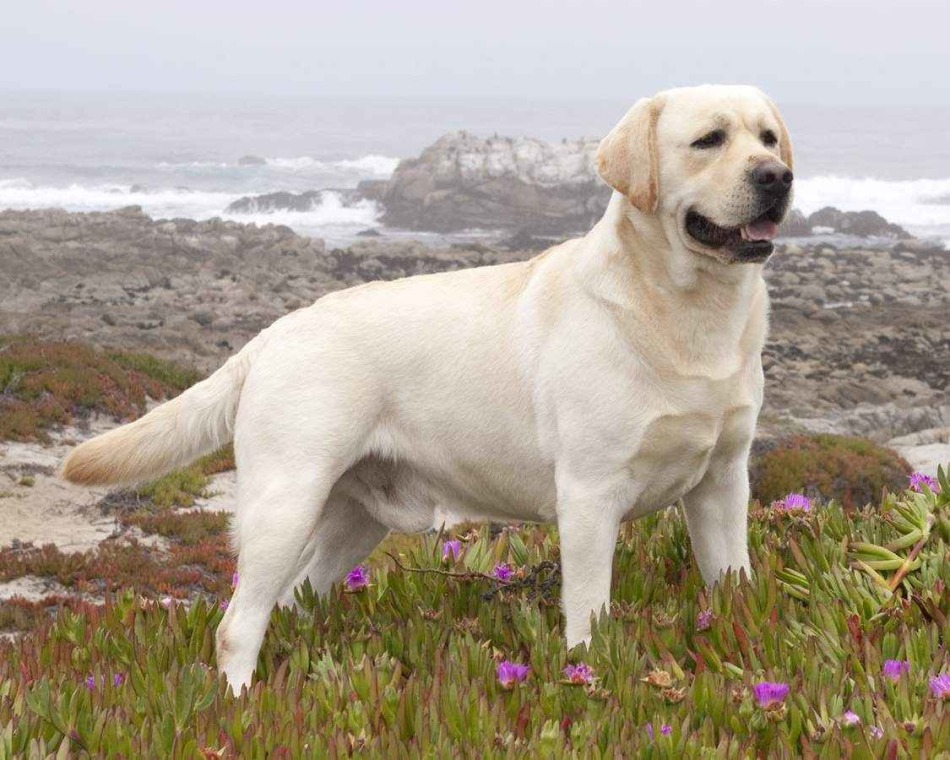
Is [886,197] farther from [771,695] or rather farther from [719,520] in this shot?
[771,695]

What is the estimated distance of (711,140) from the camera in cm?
450

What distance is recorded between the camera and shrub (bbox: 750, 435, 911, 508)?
1491 centimetres

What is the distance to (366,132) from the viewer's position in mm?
125625

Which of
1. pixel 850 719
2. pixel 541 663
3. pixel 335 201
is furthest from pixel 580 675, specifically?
pixel 335 201

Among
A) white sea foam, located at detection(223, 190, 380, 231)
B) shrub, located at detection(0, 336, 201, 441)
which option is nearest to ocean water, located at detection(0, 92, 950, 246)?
white sea foam, located at detection(223, 190, 380, 231)

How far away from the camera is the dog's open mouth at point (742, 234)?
173 inches

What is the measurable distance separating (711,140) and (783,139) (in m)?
0.43

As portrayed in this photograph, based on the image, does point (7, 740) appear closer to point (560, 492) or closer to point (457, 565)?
point (560, 492)

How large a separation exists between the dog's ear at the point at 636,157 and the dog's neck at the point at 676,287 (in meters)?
0.13

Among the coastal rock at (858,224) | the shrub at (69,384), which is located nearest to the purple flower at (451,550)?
the shrub at (69,384)

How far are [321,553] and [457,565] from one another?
786 mm

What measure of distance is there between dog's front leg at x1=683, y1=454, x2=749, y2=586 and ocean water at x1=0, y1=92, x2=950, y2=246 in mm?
48512

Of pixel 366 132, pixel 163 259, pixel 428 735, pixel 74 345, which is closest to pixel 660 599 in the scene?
pixel 428 735

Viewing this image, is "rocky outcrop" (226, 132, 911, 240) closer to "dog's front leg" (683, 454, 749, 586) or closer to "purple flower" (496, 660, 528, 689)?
"dog's front leg" (683, 454, 749, 586)
